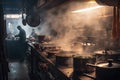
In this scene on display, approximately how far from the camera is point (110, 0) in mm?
3150

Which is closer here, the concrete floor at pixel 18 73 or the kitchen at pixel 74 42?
the kitchen at pixel 74 42

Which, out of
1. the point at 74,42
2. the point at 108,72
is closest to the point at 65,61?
the point at 108,72

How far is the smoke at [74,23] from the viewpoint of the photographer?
5.62 meters

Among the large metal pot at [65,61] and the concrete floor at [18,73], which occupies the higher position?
the large metal pot at [65,61]

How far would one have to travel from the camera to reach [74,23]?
8242mm

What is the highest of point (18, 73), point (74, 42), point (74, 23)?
Result: point (74, 23)

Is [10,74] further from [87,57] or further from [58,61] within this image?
[87,57]

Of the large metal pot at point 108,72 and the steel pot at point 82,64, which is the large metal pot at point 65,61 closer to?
the steel pot at point 82,64

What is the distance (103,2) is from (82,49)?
162 centimetres

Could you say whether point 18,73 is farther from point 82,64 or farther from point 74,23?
point 82,64

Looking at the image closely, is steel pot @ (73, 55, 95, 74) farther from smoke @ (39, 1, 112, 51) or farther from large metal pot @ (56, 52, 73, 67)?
smoke @ (39, 1, 112, 51)

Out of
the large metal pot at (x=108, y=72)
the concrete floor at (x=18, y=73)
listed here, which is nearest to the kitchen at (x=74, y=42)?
the large metal pot at (x=108, y=72)

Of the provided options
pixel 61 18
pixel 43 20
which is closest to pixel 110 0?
pixel 61 18

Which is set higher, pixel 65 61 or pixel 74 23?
pixel 74 23
